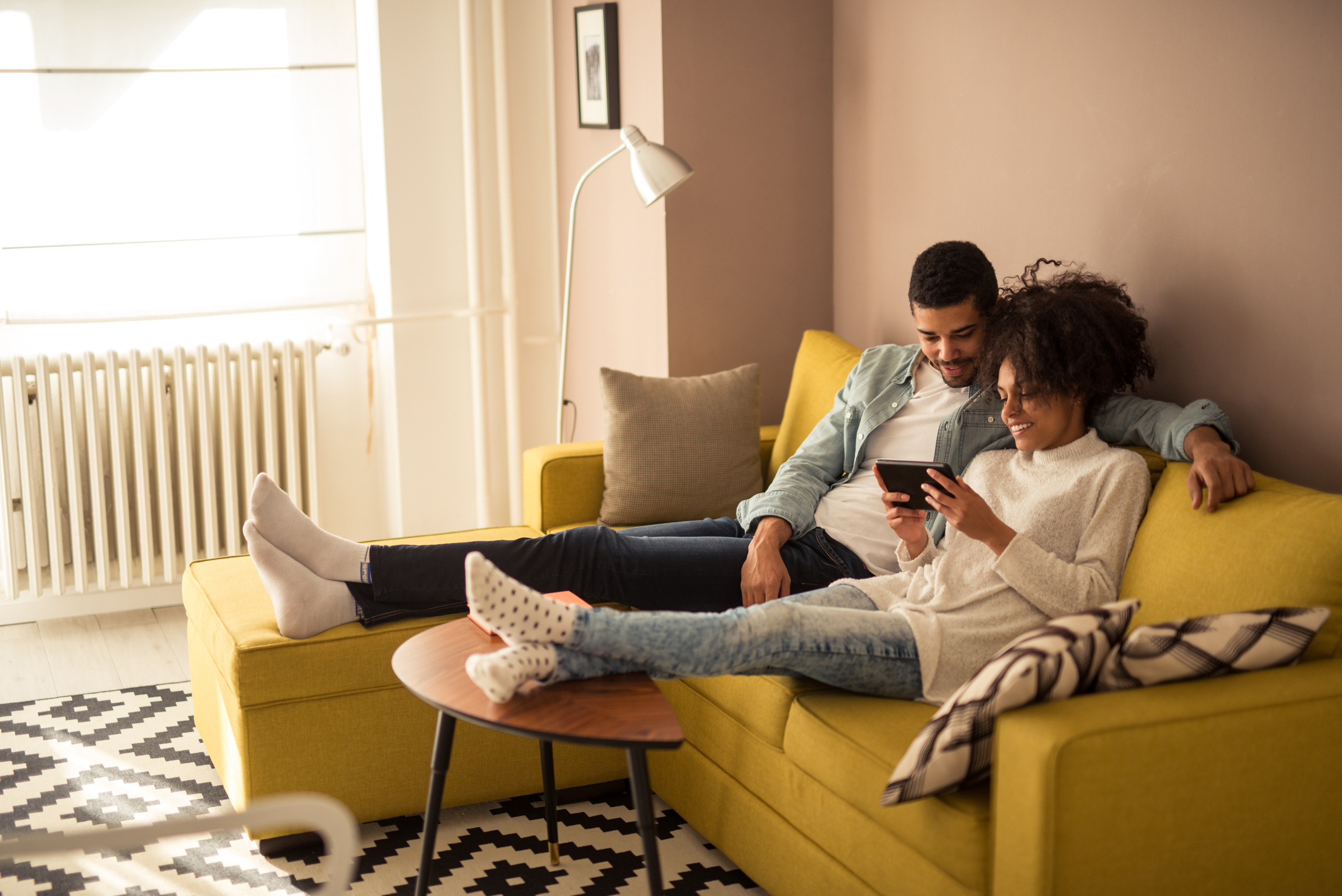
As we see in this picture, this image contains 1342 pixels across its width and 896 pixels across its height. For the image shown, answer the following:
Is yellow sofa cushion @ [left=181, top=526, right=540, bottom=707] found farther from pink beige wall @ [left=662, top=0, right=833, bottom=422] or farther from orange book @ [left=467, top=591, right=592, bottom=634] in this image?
pink beige wall @ [left=662, top=0, right=833, bottom=422]

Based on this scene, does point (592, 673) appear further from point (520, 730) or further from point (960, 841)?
point (960, 841)

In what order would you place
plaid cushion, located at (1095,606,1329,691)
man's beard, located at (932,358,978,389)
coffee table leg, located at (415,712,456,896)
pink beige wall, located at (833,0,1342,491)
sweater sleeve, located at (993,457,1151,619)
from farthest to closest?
man's beard, located at (932,358,978,389) → pink beige wall, located at (833,0,1342,491) → sweater sleeve, located at (993,457,1151,619) → coffee table leg, located at (415,712,456,896) → plaid cushion, located at (1095,606,1329,691)

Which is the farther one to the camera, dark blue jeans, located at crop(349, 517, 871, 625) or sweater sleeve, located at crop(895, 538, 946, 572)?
dark blue jeans, located at crop(349, 517, 871, 625)

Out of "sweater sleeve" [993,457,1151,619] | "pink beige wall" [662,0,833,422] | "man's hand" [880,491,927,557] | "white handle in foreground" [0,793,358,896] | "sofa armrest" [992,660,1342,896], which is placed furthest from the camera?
"pink beige wall" [662,0,833,422]

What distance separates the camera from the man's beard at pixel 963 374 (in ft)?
8.18

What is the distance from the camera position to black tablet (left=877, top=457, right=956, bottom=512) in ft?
6.89

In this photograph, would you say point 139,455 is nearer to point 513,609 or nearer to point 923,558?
point 513,609

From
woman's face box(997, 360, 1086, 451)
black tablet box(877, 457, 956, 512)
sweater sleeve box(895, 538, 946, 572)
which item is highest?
woman's face box(997, 360, 1086, 451)

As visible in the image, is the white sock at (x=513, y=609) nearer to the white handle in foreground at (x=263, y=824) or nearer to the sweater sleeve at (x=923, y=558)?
the white handle in foreground at (x=263, y=824)

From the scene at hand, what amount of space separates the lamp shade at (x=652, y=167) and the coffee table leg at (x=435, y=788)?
1.57m

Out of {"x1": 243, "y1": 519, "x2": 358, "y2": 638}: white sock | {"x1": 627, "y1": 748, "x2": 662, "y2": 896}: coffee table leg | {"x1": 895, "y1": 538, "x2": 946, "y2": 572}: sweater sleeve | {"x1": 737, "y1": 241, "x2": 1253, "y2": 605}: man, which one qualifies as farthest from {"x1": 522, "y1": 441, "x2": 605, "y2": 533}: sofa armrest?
{"x1": 627, "y1": 748, "x2": 662, "y2": 896}: coffee table leg

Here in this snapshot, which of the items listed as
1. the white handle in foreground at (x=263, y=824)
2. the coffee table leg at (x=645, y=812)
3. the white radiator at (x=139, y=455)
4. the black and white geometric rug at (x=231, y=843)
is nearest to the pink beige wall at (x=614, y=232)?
the white radiator at (x=139, y=455)

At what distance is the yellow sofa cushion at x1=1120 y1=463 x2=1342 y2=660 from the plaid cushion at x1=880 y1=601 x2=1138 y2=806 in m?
0.30

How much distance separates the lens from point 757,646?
74.9 inches
